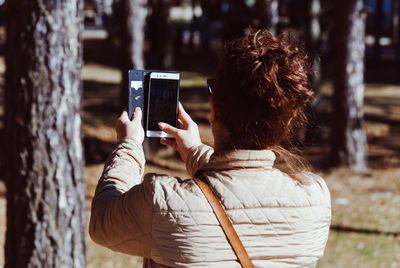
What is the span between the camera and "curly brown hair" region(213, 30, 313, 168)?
193 cm

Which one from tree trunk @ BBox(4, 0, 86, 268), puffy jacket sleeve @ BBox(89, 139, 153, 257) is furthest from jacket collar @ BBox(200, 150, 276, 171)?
tree trunk @ BBox(4, 0, 86, 268)

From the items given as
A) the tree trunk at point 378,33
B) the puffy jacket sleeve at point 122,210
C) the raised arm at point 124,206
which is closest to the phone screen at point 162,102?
the raised arm at point 124,206

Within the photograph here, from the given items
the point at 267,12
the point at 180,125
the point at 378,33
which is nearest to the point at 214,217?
the point at 180,125

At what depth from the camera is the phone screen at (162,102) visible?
2.47m

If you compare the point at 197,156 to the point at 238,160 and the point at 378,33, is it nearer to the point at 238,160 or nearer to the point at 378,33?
the point at 238,160

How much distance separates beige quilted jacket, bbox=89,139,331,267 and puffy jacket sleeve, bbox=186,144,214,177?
264 millimetres

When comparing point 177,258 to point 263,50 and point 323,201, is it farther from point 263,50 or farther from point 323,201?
point 263,50

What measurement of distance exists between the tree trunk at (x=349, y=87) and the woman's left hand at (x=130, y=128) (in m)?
8.34

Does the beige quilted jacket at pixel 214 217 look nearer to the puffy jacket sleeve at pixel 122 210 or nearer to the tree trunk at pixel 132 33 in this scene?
the puffy jacket sleeve at pixel 122 210

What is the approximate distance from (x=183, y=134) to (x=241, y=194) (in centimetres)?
58

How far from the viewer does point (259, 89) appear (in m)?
1.91

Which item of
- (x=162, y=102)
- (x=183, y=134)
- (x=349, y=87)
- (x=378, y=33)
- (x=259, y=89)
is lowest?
(x=349, y=87)

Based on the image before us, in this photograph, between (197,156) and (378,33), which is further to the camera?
(378,33)

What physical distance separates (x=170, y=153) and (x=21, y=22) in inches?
362
